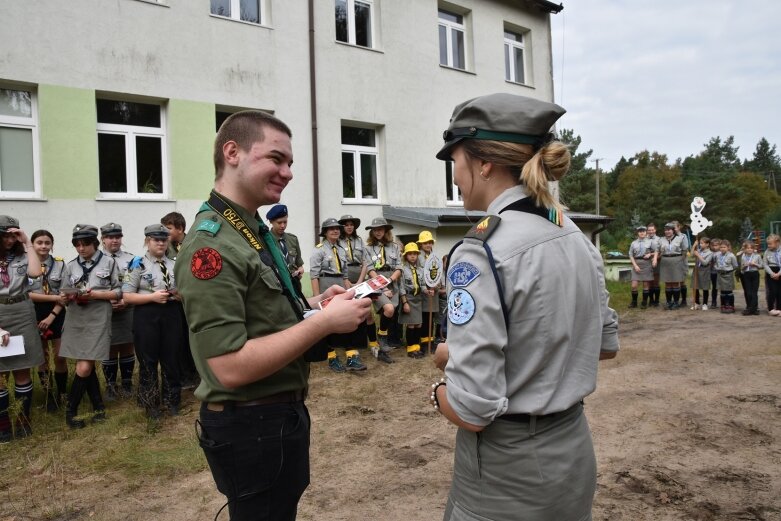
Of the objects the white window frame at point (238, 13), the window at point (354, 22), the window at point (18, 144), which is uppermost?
the window at point (354, 22)

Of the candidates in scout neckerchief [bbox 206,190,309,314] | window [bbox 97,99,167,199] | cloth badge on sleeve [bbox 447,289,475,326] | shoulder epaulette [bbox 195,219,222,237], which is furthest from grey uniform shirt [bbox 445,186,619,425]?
window [bbox 97,99,167,199]

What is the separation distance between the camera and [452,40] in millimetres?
14977

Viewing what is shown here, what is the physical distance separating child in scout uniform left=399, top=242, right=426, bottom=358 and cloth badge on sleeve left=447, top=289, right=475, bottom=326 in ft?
24.6

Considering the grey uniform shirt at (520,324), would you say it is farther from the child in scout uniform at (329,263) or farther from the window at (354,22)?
the window at (354,22)

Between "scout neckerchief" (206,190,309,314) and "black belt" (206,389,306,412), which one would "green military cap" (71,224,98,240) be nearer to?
"scout neckerchief" (206,190,309,314)

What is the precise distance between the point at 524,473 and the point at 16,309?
5520 millimetres

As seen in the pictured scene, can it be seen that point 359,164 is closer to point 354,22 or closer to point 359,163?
point 359,163

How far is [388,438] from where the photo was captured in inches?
206

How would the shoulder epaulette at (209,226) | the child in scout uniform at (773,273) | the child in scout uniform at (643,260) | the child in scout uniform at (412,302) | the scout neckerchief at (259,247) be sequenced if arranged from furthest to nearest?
1. the child in scout uniform at (643,260)
2. the child in scout uniform at (773,273)
3. the child in scout uniform at (412,302)
4. the scout neckerchief at (259,247)
5. the shoulder epaulette at (209,226)

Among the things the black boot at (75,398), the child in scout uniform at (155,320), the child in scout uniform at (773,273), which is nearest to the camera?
the black boot at (75,398)

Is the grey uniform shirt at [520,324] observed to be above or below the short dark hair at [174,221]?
below

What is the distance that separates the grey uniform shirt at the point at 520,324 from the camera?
4.81ft

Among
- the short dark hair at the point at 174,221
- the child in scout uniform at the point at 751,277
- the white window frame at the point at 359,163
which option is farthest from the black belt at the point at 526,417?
the child in scout uniform at the point at 751,277

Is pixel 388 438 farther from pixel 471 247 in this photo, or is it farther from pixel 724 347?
pixel 724 347
